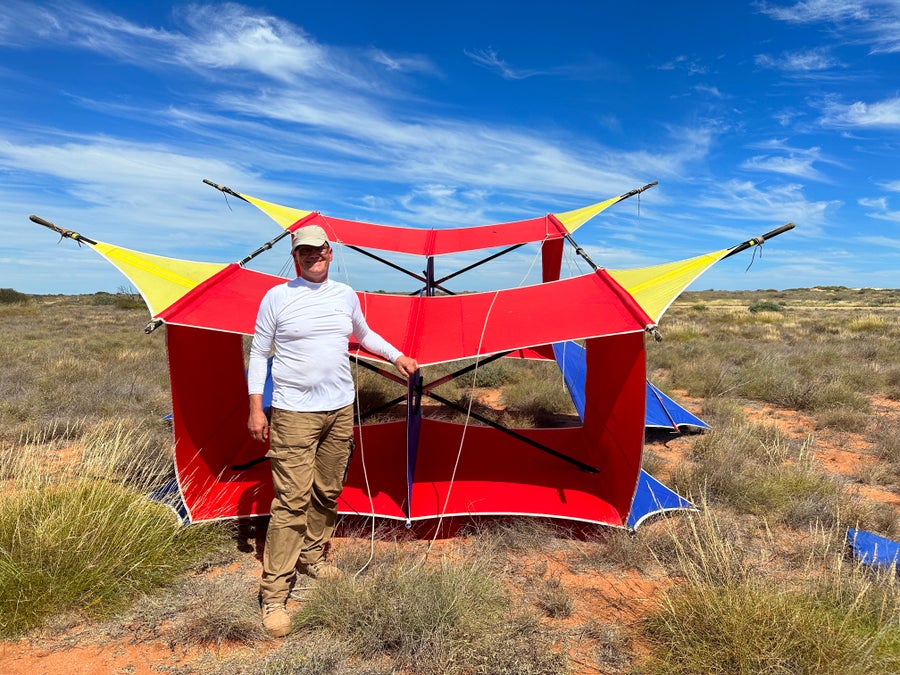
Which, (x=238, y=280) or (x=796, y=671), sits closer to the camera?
(x=796, y=671)

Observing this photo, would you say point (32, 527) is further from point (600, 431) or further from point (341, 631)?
point (600, 431)

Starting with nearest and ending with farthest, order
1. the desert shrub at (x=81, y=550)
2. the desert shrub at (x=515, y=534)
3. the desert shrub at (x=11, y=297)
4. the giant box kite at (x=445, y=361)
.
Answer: the desert shrub at (x=81, y=550), the giant box kite at (x=445, y=361), the desert shrub at (x=515, y=534), the desert shrub at (x=11, y=297)

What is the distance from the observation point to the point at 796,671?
246 cm

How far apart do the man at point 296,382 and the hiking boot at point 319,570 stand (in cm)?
12

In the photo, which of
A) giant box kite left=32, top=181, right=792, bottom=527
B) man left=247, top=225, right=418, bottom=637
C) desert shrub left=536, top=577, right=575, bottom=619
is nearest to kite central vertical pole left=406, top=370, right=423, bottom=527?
giant box kite left=32, top=181, right=792, bottom=527

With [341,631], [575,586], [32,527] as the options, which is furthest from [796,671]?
[32,527]

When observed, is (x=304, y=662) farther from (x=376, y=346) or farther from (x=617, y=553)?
(x=617, y=553)

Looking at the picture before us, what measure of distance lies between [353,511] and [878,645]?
3.46 metres

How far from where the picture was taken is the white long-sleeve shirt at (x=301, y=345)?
3.24 metres

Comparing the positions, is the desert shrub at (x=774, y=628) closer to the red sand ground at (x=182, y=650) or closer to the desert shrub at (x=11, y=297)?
the red sand ground at (x=182, y=650)

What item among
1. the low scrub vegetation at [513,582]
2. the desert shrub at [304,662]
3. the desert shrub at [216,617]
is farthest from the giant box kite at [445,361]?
the desert shrub at [304,662]

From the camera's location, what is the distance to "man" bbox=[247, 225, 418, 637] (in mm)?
3229

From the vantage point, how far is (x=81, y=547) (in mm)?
3297

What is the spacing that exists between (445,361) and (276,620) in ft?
6.25
